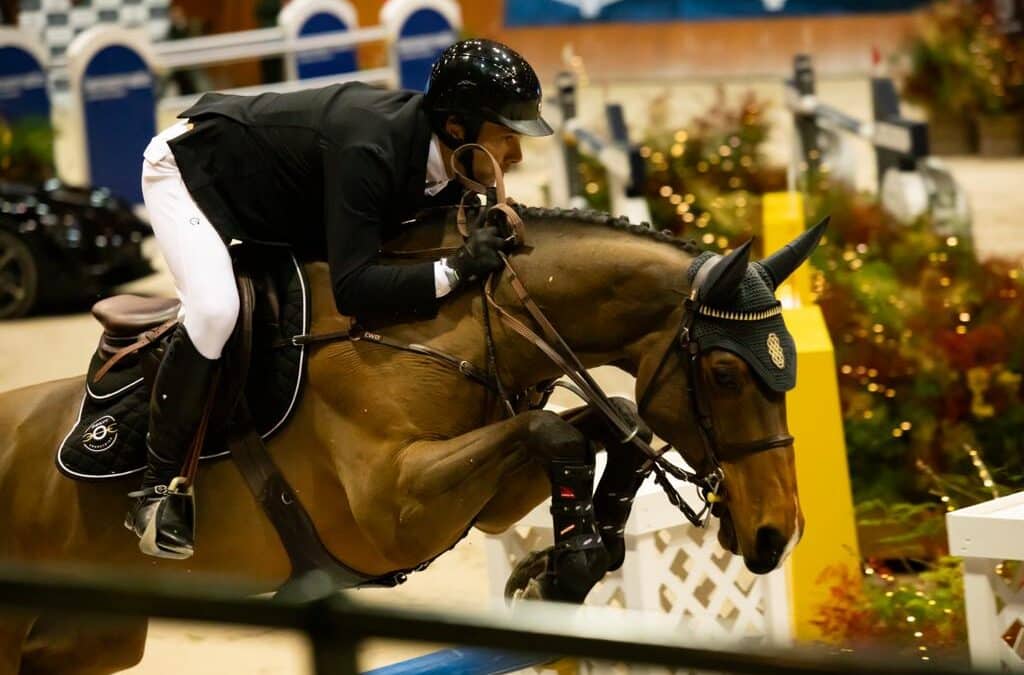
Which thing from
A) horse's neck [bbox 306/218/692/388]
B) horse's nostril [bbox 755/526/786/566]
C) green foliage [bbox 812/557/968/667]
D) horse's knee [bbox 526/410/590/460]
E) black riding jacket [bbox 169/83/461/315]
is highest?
black riding jacket [bbox 169/83/461/315]

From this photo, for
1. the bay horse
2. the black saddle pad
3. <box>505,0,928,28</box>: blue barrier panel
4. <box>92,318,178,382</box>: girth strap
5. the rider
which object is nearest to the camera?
the bay horse

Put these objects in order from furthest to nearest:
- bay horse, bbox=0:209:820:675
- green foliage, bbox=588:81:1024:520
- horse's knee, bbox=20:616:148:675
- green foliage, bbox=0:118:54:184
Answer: green foliage, bbox=0:118:54:184, green foliage, bbox=588:81:1024:520, horse's knee, bbox=20:616:148:675, bay horse, bbox=0:209:820:675

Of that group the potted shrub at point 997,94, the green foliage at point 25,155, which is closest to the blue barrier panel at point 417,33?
the green foliage at point 25,155

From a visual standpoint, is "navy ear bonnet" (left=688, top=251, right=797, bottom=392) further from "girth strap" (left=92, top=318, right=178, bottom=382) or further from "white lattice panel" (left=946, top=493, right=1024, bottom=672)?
"girth strap" (left=92, top=318, right=178, bottom=382)

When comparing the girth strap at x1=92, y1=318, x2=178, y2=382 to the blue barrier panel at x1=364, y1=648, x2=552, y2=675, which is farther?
the girth strap at x1=92, y1=318, x2=178, y2=382

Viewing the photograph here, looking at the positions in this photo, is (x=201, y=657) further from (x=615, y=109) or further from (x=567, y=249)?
(x=615, y=109)

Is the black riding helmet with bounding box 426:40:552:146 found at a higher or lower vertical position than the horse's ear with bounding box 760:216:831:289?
higher

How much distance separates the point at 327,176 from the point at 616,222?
664 millimetres

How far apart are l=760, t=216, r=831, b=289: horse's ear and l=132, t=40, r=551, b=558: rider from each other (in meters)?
0.60

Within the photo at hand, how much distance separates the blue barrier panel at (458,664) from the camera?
2420 mm

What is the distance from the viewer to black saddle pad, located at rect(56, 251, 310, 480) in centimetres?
369

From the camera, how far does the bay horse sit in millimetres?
3367

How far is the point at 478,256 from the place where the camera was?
138 inches

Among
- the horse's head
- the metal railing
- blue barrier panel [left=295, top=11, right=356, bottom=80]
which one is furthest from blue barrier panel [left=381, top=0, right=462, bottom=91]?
the metal railing
